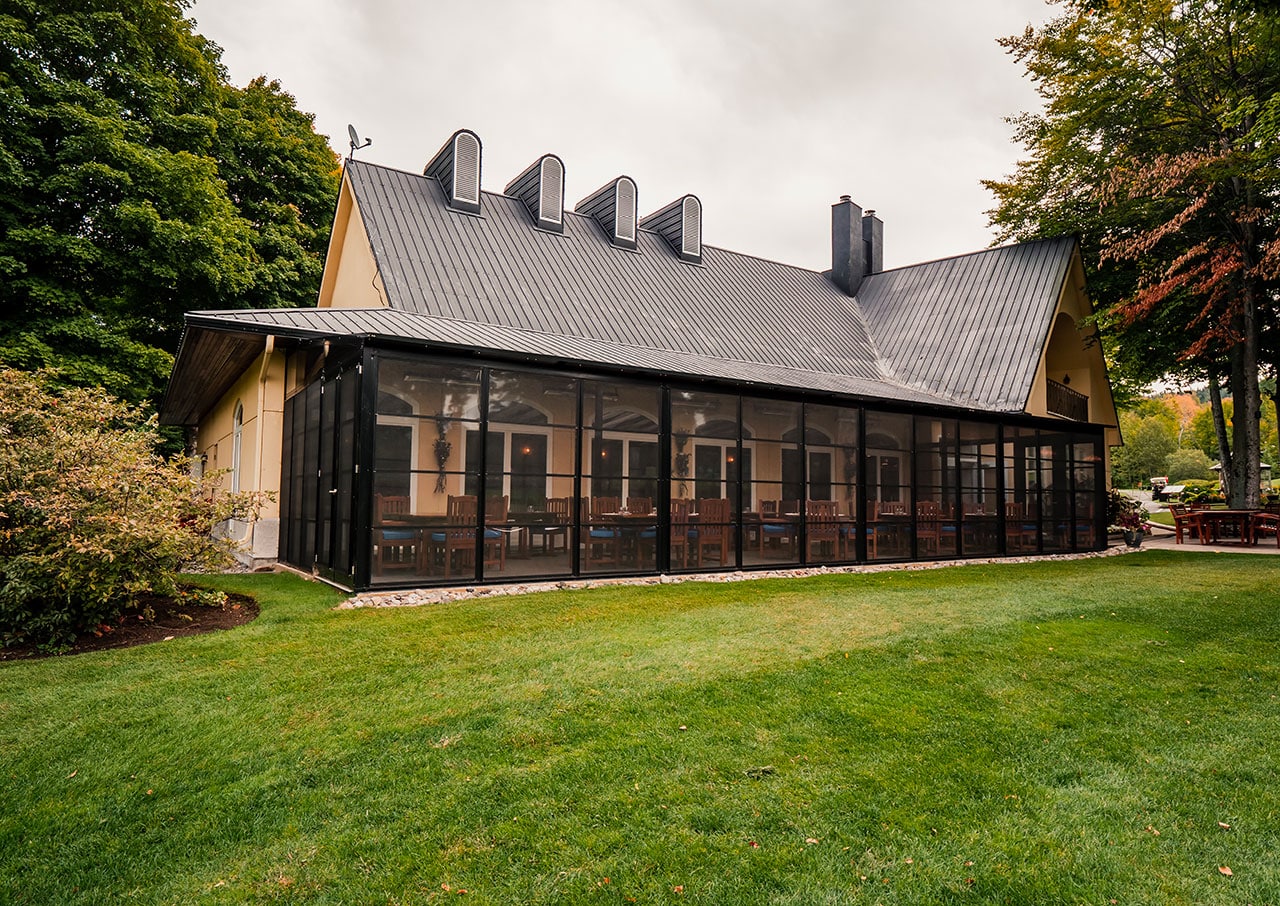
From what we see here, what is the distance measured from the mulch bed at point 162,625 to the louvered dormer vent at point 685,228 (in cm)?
1386

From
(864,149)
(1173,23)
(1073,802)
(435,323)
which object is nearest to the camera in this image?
(1073,802)

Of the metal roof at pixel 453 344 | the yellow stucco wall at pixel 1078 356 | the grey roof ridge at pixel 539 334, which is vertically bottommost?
the metal roof at pixel 453 344

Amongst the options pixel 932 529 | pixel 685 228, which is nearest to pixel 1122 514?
pixel 932 529

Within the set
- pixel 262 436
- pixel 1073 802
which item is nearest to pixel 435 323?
pixel 262 436

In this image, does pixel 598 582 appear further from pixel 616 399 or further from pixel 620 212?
pixel 620 212

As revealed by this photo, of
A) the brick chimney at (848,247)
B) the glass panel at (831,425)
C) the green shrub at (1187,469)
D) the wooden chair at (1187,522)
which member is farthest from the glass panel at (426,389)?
the green shrub at (1187,469)

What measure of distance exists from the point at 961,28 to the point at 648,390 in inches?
424

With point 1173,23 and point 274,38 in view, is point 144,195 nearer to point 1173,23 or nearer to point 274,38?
point 274,38

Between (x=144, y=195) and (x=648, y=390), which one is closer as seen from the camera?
(x=648, y=390)

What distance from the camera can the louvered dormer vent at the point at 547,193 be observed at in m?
16.0

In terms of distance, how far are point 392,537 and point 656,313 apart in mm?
8304

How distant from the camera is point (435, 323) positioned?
33.3 feet

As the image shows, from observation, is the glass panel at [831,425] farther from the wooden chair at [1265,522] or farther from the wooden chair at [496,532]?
the wooden chair at [1265,522]

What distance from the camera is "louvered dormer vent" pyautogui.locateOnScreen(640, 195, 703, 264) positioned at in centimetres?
1831
